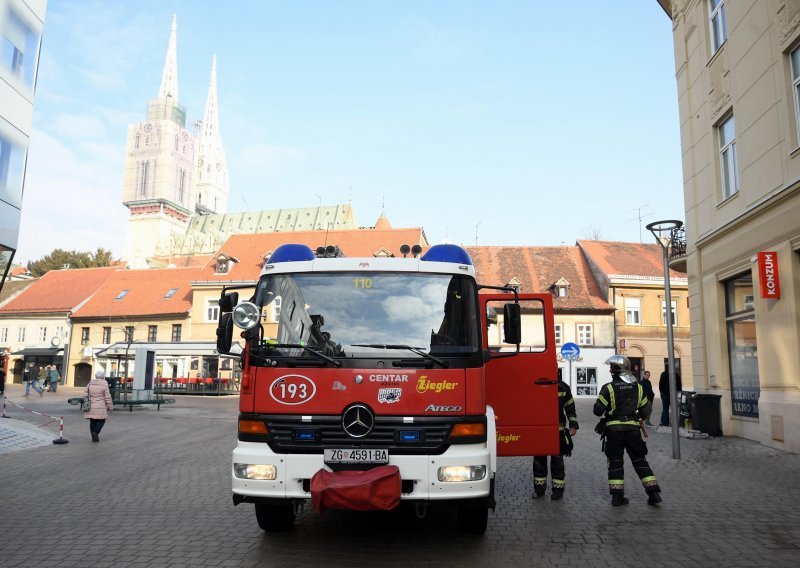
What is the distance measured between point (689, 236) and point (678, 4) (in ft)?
22.4

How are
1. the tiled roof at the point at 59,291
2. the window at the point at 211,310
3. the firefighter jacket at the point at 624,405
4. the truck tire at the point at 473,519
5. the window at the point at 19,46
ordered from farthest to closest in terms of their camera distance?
the tiled roof at the point at 59,291, the window at the point at 211,310, the window at the point at 19,46, the firefighter jacket at the point at 624,405, the truck tire at the point at 473,519

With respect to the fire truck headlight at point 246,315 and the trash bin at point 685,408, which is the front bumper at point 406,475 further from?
the trash bin at point 685,408

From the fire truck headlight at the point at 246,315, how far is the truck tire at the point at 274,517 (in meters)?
1.84

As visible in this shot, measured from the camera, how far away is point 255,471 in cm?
592

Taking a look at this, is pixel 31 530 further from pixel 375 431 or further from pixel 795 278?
pixel 795 278

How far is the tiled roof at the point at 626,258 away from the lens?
45938mm

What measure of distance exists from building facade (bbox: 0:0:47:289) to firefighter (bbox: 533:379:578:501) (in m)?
13.5

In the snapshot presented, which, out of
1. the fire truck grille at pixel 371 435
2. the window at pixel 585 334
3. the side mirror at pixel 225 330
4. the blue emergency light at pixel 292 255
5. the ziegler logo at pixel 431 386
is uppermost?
the window at pixel 585 334

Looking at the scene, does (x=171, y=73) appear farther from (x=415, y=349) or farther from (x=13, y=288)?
(x=415, y=349)

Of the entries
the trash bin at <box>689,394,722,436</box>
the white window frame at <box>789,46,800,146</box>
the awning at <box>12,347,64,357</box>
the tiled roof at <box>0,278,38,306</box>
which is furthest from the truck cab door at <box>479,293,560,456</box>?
the tiled roof at <box>0,278,38,306</box>

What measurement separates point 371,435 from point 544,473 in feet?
12.8

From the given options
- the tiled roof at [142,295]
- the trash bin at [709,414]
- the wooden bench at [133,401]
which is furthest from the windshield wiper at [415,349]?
the tiled roof at [142,295]

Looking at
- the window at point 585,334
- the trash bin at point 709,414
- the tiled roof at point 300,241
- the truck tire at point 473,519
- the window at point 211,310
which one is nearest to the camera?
the truck tire at point 473,519

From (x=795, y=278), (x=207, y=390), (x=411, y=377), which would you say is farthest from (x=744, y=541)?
(x=207, y=390)
